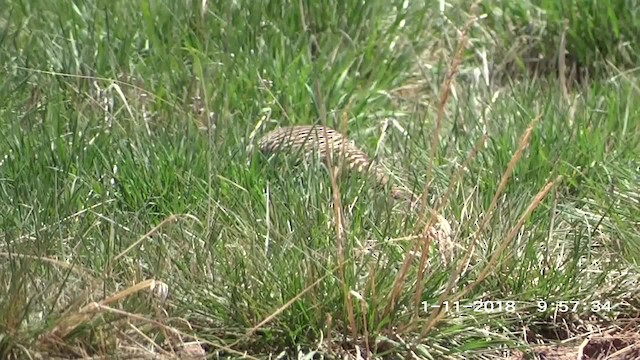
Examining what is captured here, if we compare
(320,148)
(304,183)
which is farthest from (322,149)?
(304,183)

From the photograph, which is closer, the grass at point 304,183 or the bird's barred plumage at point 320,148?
the grass at point 304,183

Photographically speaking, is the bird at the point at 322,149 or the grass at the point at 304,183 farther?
the bird at the point at 322,149

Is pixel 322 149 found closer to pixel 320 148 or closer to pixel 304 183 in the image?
pixel 320 148

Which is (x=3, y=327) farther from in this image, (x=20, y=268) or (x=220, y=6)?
(x=220, y=6)

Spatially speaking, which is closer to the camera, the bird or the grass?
the grass

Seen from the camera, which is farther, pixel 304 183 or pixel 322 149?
pixel 322 149
